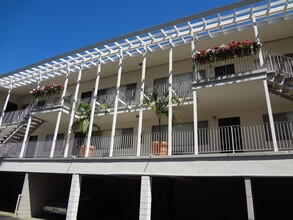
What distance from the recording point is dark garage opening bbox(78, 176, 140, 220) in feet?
48.1

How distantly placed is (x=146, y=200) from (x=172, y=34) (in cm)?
905

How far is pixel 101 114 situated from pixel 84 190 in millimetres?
5526

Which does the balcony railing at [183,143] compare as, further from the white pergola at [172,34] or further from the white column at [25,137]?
the white pergola at [172,34]

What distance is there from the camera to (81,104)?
48.2ft

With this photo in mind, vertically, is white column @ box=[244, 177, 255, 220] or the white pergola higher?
the white pergola

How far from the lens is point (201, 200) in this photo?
539 inches

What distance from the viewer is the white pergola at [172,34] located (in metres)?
11.1

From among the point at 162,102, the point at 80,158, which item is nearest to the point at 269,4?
A: the point at 162,102

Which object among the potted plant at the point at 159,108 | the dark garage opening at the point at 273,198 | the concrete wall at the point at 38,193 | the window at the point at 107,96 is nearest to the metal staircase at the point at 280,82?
the potted plant at the point at 159,108

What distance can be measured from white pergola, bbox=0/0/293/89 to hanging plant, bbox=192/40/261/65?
170 cm

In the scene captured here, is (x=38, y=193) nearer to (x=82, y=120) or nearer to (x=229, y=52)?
(x=82, y=120)

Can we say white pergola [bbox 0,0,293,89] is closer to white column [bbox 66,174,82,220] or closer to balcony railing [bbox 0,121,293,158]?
balcony railing [bbox 0,121,293,158]

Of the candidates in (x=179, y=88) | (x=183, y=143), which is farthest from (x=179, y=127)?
(x=179, y=88)

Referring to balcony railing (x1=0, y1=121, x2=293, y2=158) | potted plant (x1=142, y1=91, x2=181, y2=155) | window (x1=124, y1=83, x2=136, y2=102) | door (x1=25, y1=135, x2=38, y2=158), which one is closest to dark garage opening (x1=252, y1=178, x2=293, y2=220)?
balcony railing (x1=0, y1=121, x2=293, y2=158)
